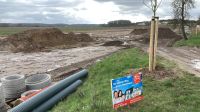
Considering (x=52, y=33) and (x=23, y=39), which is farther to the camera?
(x=52, y=33)

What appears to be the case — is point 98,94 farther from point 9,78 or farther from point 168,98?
point 9,78

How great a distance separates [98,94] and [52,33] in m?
36.6

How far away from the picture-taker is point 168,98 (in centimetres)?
762

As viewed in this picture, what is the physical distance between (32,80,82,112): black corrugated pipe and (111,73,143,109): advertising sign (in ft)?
9.97

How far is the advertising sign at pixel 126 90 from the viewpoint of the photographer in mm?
6582

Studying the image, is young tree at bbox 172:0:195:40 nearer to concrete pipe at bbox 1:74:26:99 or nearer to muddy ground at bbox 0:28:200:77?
muddy ground at bbox 0:28:200:77

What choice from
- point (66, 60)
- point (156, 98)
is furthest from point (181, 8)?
point (156, 98)

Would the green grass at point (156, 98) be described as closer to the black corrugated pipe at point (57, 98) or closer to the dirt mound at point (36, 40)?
the black corrugated pipe at point (57, 98)

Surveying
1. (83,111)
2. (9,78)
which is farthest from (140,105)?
(9,78)

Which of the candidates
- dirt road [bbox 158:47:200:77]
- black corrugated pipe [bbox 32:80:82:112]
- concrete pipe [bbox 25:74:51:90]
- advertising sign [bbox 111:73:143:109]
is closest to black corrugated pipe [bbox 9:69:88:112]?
black corrugated pipe [bbox 32:80:82:112]

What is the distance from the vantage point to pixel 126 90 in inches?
269

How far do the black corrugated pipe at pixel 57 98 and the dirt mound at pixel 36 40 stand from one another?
916 inches

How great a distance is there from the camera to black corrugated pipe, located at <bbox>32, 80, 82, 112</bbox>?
9.05m

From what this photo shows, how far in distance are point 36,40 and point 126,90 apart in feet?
115
